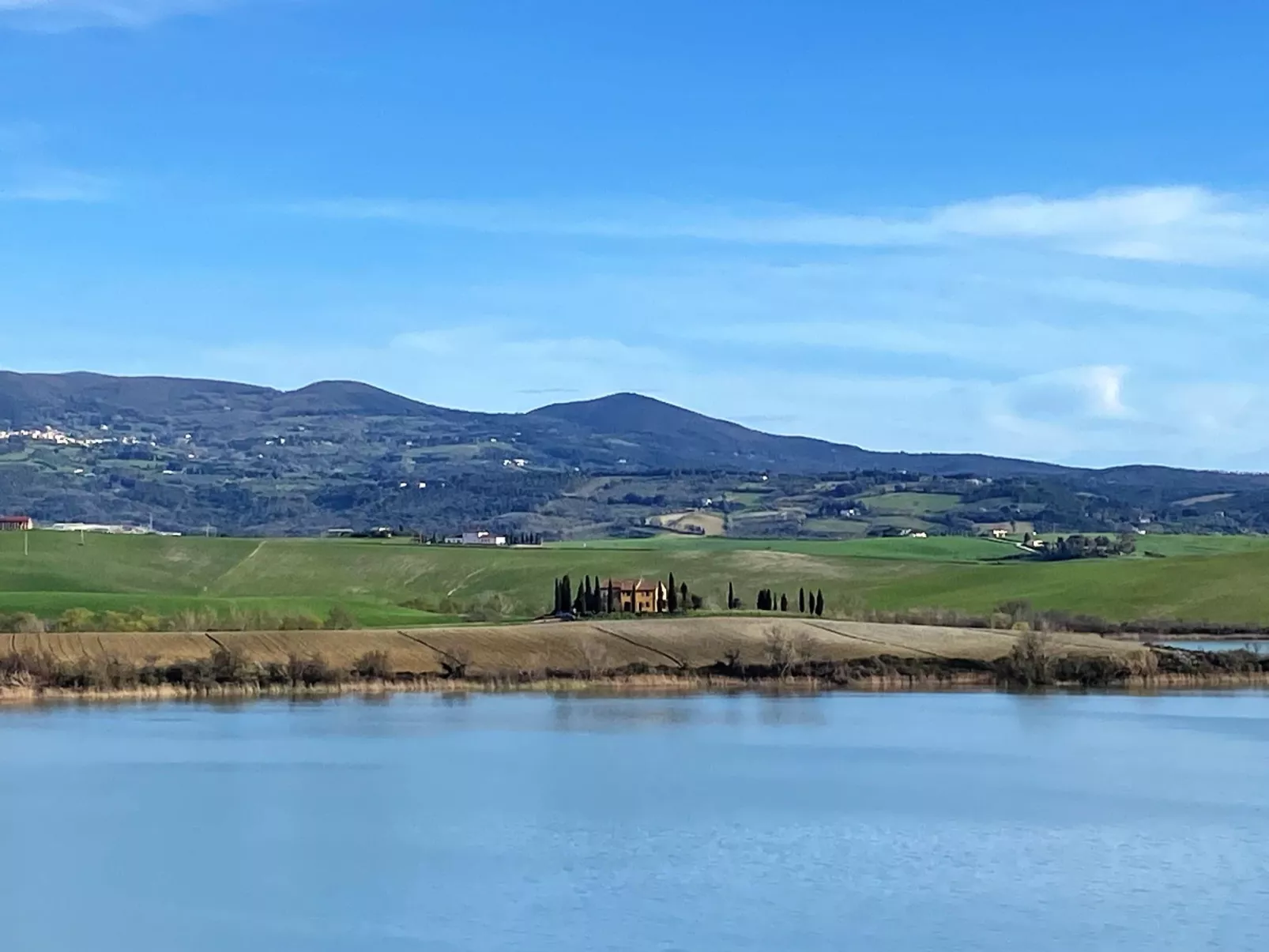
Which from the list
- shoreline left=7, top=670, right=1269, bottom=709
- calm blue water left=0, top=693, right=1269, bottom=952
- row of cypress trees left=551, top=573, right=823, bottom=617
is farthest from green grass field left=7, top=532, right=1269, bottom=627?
calm blue water left=0, top=693, right=1269, bottom=952

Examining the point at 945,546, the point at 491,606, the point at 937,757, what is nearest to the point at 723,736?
the point at 937,757

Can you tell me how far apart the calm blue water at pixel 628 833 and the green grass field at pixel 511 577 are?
39.2m

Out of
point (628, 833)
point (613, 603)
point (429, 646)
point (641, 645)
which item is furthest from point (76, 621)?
point (628, 833)

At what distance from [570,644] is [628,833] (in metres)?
42.9

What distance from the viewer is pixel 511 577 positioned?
128 m

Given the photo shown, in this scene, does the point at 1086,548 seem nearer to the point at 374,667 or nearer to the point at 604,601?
the point at 604,601

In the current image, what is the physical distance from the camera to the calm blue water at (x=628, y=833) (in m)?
30.8

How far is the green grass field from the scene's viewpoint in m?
108

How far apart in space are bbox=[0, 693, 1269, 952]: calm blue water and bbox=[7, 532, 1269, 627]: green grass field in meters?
39.2

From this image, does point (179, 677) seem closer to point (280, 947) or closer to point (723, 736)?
point (723, 736)

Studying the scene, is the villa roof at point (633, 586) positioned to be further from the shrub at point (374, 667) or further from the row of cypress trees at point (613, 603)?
the shrub at point (374, 667)

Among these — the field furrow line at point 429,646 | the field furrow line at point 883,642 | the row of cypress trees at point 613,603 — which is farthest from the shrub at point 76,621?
the field furrow line at point 883,642

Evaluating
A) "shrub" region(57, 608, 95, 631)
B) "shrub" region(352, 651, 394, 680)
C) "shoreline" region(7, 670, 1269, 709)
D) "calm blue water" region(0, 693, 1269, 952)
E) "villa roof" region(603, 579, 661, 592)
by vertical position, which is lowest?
"calm blue water" region(0, 693, 1269, 952)

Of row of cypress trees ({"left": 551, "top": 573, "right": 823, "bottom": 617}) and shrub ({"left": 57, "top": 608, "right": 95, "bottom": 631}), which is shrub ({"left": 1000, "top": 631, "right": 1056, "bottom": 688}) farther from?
shrub ({"left": 57, "top": 608, "right": 95, "bottom": 631})
